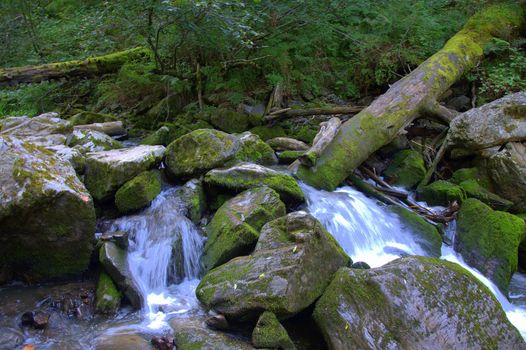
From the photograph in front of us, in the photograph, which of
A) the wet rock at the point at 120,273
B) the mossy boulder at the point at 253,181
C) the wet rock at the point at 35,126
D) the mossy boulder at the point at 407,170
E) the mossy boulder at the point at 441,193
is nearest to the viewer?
the wet rock at the point at 120,273

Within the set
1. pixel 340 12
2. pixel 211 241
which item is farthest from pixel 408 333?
pixel 340 12

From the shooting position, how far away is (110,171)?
228 inches

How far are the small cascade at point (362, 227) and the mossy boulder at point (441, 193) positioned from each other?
1.04m

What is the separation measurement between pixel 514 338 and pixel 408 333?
1.09 metres

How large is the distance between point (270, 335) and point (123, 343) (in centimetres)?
135

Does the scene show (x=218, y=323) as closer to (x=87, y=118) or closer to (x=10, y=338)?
(x=10, y=338)

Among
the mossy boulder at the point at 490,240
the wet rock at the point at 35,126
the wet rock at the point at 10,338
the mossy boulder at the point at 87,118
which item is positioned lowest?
the mossy boulder at the point at 490,240

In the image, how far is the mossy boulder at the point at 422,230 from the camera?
602cm

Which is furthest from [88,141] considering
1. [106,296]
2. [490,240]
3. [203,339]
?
[490,240]

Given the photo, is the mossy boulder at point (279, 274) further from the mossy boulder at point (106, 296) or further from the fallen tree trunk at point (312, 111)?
the fallen tree trunk at point (312, 111)

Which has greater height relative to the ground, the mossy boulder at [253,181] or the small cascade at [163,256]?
the mossy boulder at [253,181]

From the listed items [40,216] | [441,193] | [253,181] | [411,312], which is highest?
[40,216]

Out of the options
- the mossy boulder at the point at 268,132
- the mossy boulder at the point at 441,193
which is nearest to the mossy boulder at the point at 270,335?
the mossy boulder at the point at 441,193

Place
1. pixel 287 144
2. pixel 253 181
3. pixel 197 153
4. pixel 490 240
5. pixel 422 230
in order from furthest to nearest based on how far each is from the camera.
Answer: pixel 287 144 → pixel 197 153 → pixel 422 230 → pixel 253 181 → pixel 490 240
